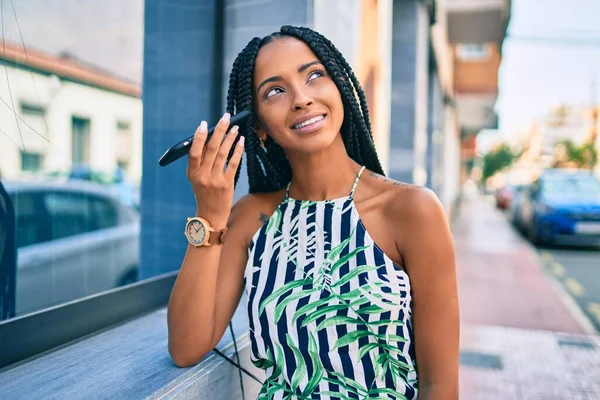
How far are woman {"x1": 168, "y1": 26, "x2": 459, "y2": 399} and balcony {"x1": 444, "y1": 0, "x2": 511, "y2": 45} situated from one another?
376 inches

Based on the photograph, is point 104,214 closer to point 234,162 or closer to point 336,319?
point 234,162

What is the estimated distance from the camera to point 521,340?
4477mm

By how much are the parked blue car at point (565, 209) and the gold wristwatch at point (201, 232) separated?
34.8 ft

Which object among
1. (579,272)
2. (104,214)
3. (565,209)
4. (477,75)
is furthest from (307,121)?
(477,75)

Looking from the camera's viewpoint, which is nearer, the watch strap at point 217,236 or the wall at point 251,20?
the watch strap at point 217,236

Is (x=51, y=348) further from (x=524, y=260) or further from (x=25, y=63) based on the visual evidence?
(x=524, y=260)

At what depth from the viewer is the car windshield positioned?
449 inches

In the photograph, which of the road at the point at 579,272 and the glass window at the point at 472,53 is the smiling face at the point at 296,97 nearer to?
the road at the point at 579,272

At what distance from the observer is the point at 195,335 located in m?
1.65

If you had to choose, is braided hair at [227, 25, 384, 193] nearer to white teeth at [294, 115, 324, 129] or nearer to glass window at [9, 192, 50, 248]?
white teeth at [294, 115, 324, 129]

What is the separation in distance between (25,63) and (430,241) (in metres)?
1.51

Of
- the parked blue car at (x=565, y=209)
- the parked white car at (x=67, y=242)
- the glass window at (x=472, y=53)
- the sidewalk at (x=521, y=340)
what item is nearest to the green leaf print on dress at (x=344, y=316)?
the parked white car at (x=67, y=242)

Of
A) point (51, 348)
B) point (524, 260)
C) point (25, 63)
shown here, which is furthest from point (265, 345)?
point (524, 260)

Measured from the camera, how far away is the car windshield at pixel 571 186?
1142 cm
